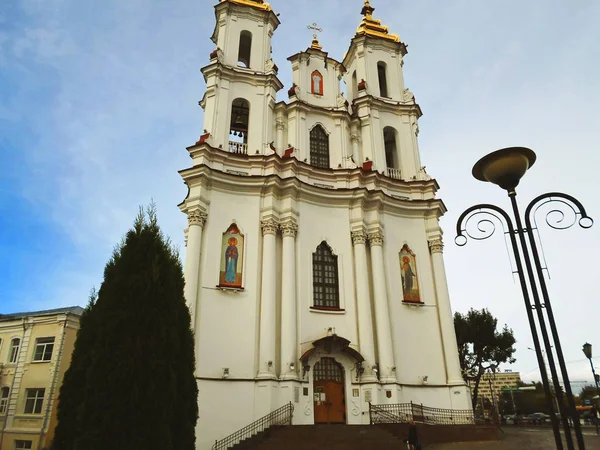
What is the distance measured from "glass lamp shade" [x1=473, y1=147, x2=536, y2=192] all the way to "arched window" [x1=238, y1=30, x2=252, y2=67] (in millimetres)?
22144

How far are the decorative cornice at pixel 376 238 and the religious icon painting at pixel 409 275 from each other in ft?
5.05

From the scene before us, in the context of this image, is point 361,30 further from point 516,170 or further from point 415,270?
point 516,170

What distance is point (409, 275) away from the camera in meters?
21.7

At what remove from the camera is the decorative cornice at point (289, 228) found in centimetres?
2000

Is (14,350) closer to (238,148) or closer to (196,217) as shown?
(196,217)

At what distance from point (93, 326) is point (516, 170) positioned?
23.5ft

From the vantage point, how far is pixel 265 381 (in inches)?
663

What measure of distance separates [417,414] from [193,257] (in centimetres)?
1059

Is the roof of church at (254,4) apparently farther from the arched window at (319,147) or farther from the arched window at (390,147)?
the arched window at (390,147)

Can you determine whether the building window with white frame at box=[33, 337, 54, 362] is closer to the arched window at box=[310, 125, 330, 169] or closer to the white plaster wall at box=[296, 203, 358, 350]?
the white plaster wall at box=[296, 203, 358, 350]

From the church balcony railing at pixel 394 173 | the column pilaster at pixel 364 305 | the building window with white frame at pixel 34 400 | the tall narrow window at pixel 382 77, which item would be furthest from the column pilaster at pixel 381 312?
the building window with white frame at pixel 34 400

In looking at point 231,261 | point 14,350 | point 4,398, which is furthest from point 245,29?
point 4,398

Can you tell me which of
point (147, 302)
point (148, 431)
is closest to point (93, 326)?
point (147, 302)

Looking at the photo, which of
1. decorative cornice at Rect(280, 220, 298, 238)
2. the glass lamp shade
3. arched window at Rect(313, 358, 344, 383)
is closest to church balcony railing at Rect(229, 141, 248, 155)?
decorative cornice at Rect(280, 220, 298, 238)
